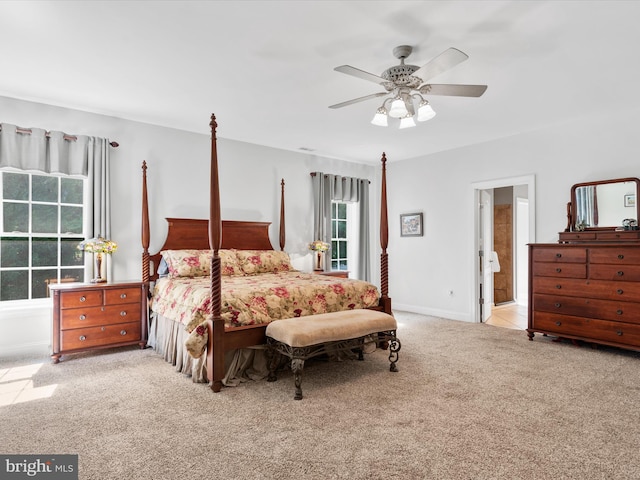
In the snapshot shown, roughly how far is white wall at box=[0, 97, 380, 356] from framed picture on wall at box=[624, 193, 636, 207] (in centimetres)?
414

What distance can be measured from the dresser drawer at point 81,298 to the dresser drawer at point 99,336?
0.82 feet

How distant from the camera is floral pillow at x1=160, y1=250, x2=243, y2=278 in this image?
4.38 meters

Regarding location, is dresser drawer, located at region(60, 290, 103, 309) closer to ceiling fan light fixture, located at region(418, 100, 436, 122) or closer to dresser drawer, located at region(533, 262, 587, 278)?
ceiling fan light fixture, located at region(418, 100, 436, 122)

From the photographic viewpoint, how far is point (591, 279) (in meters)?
4.21

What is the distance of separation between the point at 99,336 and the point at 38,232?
137 centimetres

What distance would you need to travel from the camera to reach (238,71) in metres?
3.38

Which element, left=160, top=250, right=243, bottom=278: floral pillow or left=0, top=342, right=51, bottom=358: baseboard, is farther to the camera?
left=160, top=250, right=243, bottom=278: floral pillow

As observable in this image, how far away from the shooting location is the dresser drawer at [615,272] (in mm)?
3912

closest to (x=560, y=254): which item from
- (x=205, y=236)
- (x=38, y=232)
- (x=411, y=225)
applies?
(x=411, y=225)

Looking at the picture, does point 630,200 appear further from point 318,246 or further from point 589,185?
point 318,246

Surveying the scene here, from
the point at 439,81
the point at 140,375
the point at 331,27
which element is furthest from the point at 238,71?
the point at 140,375

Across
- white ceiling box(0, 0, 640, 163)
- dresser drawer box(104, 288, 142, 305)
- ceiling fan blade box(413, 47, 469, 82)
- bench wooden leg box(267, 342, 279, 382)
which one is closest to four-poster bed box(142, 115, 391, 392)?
bench wooden leg box(267, 342, 279, 382)

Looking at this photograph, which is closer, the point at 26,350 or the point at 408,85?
the point at 408,85

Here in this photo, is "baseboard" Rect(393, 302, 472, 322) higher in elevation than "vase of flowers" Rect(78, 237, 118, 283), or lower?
lower
